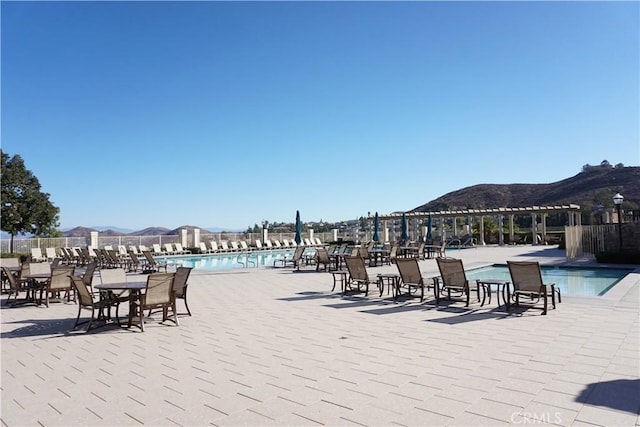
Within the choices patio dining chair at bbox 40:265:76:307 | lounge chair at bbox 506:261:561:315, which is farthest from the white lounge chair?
lounge chair at bbox 506:261:561:315

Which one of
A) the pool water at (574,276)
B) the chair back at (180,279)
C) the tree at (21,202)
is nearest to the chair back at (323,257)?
the pool water at (574,276)

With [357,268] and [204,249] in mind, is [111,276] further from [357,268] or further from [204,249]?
[204,249]

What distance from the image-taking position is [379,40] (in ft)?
41.4

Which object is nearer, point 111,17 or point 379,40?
point 111,17

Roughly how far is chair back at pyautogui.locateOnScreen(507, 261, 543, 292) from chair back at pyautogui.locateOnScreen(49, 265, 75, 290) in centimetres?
800

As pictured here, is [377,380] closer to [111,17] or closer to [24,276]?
[24,276]

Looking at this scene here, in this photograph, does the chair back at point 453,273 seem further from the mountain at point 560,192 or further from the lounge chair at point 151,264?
the mountain at point 560,192

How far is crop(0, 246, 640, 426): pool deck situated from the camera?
9.68ft

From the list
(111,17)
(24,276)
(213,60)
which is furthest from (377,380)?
(213,60)

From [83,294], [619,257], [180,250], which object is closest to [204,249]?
[180,250]

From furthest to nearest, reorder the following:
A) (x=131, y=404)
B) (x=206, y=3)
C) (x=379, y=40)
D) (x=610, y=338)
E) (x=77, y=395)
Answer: (x=379, y=40) → (x=206, y=3) → (x=610, y=338) → (x=77, y=395) → (x=131, y=404)

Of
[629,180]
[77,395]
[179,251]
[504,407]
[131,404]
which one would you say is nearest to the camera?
[504,407]

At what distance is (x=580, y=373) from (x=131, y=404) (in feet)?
12.3

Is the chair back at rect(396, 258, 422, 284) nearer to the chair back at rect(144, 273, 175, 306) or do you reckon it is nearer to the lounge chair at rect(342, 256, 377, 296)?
the lounge chair at rect(342, 256, 377, 296)
